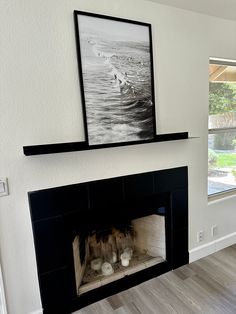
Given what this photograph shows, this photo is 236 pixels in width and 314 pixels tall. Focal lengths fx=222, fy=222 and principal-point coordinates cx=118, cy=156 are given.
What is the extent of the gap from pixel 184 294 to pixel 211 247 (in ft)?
2.29

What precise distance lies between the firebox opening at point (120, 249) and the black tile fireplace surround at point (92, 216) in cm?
7

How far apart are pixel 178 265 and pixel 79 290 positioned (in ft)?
3.24

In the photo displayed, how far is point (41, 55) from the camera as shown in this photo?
1450 mm

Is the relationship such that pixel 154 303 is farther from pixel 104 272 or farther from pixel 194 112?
pixel 194 112

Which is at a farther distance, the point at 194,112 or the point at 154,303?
the point at 194,112

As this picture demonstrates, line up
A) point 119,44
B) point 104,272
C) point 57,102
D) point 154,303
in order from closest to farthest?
point 57,102
point 119,44
point 154,303
point 104,272

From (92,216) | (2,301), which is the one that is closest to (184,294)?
(92,216)

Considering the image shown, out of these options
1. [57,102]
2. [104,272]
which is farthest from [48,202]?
[104,272]

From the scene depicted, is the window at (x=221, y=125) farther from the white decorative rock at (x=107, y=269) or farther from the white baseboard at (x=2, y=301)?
the white baseboard at (x=2, y=301)

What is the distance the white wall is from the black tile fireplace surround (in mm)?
69

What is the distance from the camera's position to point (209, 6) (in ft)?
6.16

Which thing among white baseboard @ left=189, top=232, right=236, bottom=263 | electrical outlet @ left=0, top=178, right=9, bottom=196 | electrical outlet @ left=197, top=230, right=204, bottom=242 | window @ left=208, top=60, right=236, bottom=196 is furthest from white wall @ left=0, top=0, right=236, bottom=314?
white baseboard @ left=189, top=232, right=236, bottom=263

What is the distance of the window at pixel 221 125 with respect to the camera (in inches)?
90.2

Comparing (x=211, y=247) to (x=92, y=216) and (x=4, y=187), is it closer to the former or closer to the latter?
(x=92, y=216)
